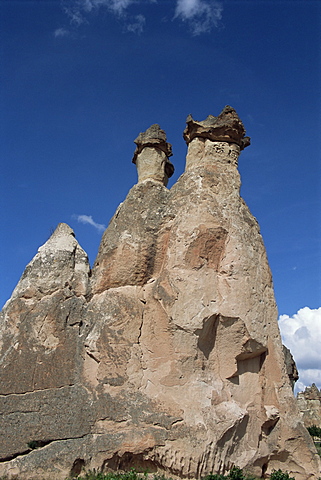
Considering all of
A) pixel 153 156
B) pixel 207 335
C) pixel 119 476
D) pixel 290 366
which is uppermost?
pixel 153 156

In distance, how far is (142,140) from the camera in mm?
13117

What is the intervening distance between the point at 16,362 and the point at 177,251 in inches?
165

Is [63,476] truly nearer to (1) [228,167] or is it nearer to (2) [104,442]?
(2) [104,442]

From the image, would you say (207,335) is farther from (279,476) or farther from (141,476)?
(279,476)

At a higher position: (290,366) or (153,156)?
(153,156)

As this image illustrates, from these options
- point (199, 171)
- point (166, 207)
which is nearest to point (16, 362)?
point (166, 207)

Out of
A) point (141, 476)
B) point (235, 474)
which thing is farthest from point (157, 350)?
point (235, 474)

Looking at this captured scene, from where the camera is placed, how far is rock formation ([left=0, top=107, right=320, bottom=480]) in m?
8.96

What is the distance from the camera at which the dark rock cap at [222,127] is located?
40.5ft

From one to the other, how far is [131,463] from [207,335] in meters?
2.94

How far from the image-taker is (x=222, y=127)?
485 inches

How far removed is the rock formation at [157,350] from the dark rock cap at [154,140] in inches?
68.5

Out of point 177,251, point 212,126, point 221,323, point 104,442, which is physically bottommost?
point 104,442

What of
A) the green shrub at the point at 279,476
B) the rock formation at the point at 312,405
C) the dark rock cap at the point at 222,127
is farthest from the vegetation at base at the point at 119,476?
the rock formation at the point at 312,405
